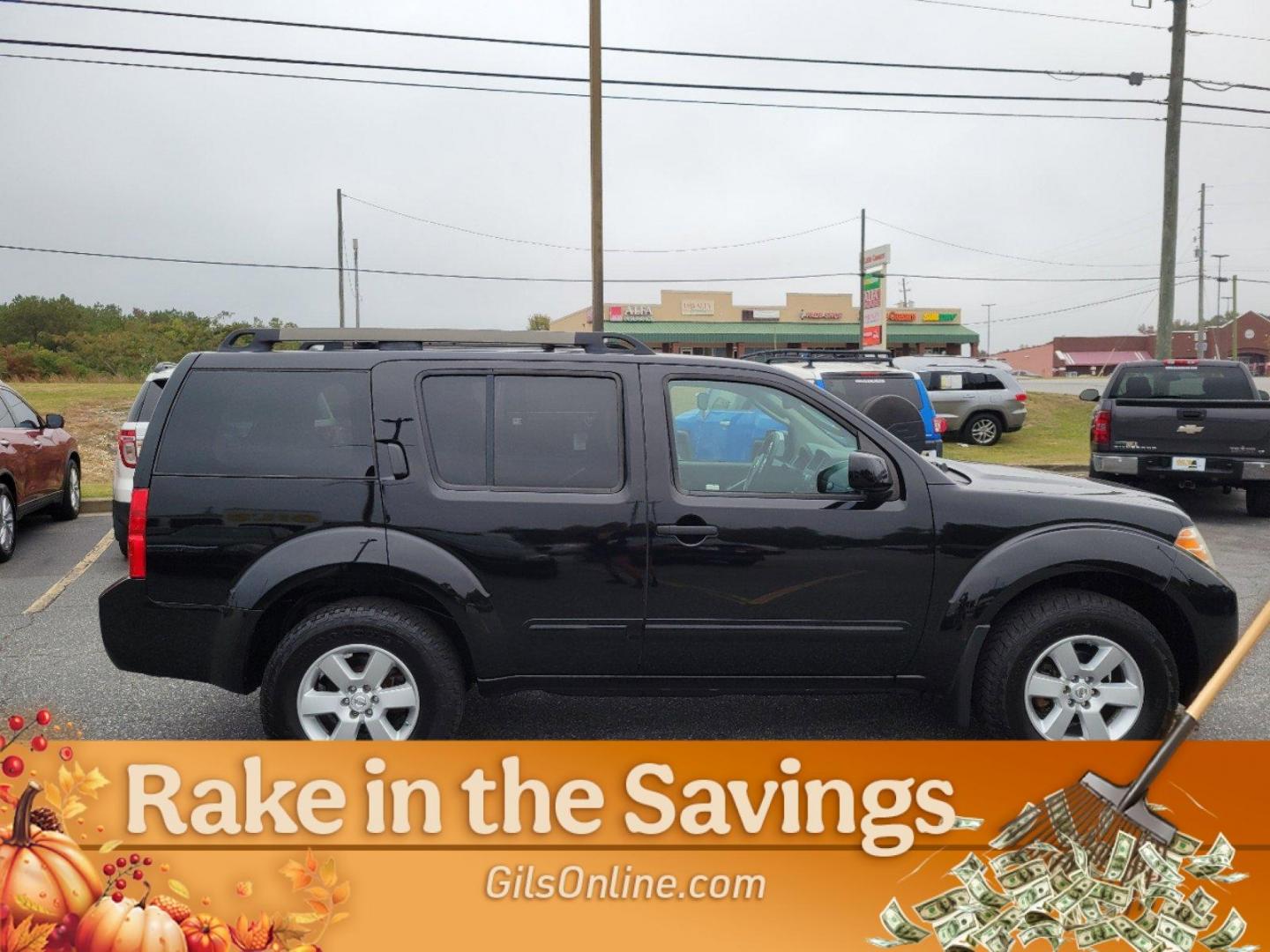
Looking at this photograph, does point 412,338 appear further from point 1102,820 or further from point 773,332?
point 773,332

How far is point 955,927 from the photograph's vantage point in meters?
→ 2.22

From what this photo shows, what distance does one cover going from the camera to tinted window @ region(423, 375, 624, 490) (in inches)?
145

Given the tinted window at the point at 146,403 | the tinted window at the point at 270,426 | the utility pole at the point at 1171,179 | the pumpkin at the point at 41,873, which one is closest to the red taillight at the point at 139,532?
the tinted window at the point at 270,426

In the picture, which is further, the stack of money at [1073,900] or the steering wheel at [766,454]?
the steering wheel at [766,454]

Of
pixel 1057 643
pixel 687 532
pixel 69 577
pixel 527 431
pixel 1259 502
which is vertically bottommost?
pixel 69 577

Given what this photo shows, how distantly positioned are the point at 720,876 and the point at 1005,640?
1966mm

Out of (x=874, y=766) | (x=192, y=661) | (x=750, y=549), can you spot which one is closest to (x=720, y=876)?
(x=874, y=766)

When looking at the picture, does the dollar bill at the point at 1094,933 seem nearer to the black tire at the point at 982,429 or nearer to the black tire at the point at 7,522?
the black tire at the point at 7,522

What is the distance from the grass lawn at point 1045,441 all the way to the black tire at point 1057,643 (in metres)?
10.3

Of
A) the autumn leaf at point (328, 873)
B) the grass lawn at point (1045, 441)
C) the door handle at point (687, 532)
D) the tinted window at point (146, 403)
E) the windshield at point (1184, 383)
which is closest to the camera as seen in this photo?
the autumn leaf at point (328, 873)

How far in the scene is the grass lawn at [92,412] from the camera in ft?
56.4

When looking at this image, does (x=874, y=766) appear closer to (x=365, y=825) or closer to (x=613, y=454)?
(x=365, y=825)

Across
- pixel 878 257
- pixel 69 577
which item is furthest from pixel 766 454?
pixel 878 257

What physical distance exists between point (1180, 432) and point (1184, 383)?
1.19 m
